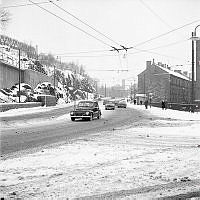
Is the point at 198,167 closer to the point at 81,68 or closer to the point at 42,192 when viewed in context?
the point at 42,192

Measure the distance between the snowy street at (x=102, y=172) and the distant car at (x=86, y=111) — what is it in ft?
48.3

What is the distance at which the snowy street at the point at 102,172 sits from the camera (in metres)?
5.78

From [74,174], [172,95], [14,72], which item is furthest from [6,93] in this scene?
[172,95]

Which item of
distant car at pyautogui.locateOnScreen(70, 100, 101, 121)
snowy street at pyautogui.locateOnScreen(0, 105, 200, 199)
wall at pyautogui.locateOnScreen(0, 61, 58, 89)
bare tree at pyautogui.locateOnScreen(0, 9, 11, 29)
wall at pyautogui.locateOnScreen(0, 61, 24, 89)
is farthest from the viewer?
wall at pyautogui.locateOnScreen(0, 61, 58, 89)

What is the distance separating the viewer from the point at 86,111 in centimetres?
2580

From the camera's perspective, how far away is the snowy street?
5781 mm

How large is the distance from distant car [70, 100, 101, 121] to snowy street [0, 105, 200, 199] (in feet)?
48.3

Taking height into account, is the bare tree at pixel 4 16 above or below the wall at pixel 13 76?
above

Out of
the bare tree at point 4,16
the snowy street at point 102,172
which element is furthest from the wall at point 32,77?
the snowy street at point 102,172

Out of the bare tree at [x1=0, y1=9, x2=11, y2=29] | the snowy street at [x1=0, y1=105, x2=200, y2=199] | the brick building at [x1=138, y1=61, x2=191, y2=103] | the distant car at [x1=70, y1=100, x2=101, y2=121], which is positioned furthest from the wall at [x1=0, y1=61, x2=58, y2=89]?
the snowy street at [x1=0, y1=105, x2=200, y2=199]

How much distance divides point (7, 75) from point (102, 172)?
48610mm

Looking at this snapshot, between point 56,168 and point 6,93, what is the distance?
4416 cm

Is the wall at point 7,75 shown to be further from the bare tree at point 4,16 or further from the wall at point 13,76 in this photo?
the bare tree at point 4,16

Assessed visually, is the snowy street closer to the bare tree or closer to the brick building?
Answer: the bare tree
